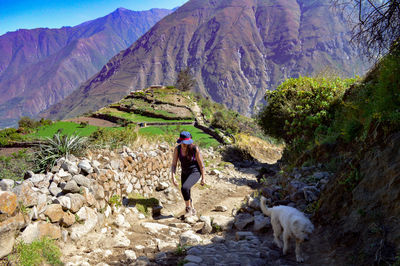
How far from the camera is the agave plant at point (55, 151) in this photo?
19.8ft

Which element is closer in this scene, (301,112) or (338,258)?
(338,258)

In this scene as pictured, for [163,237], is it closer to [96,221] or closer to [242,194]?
[96,221]

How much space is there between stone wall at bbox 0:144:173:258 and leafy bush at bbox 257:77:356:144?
6958mm

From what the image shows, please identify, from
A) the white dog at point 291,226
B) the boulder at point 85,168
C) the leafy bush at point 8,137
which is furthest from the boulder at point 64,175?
the leafy bush at point 8,137

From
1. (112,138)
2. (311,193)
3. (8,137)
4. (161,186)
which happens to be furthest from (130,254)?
(8,137)

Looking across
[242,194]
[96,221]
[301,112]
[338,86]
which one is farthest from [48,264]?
[338,86]

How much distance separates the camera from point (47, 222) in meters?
4.01

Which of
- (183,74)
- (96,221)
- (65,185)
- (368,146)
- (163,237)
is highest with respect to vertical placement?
(183,74)

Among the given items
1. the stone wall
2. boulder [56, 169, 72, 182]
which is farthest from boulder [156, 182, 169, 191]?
boulder [56, 169, 72, 182]

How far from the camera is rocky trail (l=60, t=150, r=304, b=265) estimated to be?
146 inches

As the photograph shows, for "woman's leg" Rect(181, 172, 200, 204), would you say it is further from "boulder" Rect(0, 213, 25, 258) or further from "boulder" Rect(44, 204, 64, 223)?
"boulder" Rect(0, 213, 25, 258)

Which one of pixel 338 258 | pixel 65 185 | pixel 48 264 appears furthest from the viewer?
pixel 65 185

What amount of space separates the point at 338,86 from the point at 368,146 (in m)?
8.37

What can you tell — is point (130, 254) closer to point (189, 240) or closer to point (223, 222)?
point (189, 240)
